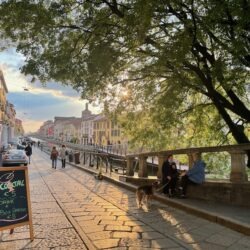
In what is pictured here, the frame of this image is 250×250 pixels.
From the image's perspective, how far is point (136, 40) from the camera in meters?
11.6

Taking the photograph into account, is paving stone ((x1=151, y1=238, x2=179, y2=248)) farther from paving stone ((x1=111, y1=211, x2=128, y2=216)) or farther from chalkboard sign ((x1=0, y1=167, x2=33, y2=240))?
paving stone ((x1=111, y1=211, x2=128, y2=216))

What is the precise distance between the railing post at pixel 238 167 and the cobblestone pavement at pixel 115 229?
1.60 m

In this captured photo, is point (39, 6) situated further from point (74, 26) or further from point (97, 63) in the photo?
point (97, 63)

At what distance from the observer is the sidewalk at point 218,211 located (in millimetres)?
8367

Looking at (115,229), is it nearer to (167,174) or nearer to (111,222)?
(111,222)

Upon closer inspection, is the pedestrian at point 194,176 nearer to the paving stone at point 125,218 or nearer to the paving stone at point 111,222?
the paving stone at point 125,218

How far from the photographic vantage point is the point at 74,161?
34.8 m

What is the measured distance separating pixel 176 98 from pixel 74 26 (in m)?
4.89

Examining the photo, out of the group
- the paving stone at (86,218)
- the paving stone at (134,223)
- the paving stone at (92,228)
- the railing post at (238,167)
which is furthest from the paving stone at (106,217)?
the railing post at (238,167)

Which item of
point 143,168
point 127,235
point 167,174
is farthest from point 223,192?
point 143,168

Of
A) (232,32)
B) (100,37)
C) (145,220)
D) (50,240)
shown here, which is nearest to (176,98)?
(100,37)

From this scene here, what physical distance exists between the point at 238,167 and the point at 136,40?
4.33 metres

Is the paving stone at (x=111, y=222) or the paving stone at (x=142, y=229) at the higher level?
the paving stone at (x=111, y=222)

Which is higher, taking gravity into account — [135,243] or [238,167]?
[238,167]
